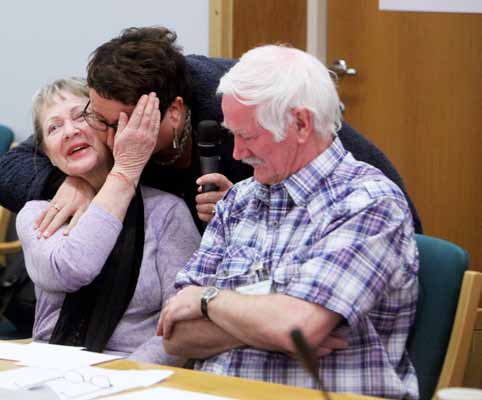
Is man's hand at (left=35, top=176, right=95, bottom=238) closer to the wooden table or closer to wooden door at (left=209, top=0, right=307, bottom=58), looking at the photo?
the wooden table

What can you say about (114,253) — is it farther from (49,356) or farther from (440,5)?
(440,5)

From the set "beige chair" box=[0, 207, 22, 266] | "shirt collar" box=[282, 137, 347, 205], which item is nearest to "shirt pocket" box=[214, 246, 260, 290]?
"shirt collar" box=[282, 137, 347, 205]

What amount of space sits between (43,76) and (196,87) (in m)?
2.33

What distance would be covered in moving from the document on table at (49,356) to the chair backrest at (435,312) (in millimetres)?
575

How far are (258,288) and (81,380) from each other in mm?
408

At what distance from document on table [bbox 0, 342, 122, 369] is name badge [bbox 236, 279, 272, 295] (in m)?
0.28

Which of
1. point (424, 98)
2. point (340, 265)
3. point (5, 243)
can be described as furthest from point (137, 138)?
point (424, 98)

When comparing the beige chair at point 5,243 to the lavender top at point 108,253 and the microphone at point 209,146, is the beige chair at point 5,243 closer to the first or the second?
the lavender top at point 108,253

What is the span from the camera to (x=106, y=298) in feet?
7.41

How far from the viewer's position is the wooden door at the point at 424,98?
393 cm

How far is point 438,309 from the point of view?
1.82 meters

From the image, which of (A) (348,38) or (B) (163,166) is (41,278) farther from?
(A) (348,38)

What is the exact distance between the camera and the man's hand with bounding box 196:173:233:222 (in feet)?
7.20

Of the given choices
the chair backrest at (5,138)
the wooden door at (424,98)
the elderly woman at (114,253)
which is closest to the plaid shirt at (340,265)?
the elderly woman at (114,253)
